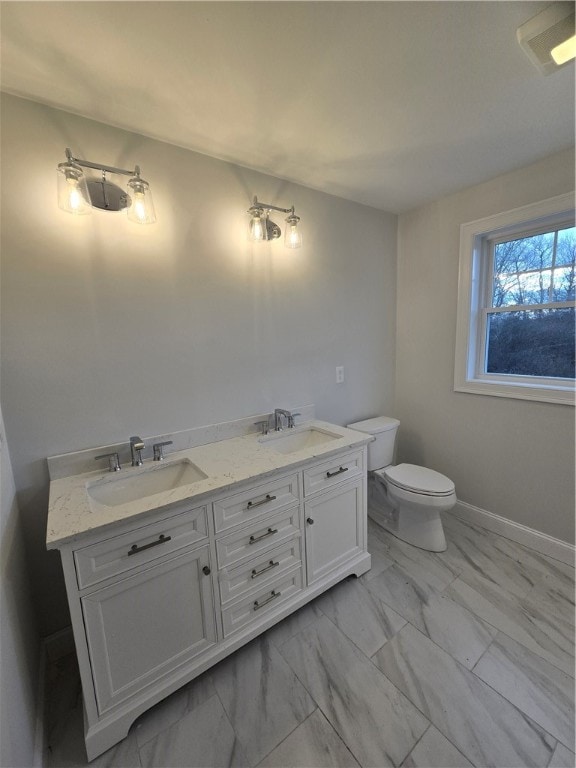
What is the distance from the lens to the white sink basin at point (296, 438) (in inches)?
72.7

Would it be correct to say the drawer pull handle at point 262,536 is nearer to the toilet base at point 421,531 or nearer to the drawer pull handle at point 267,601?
the drawer pull handle at point 267,601

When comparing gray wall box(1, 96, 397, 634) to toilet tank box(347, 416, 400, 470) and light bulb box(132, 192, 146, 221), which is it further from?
toilet tank box(347, 416, 400, 470)

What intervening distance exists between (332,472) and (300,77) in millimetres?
1665

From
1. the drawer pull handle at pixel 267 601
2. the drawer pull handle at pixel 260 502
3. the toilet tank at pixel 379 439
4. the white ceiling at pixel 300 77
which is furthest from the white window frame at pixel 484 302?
the drawer pull handle at pixel 267 601

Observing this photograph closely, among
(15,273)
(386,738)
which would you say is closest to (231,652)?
(386,738)

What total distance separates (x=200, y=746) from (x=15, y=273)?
188 cm

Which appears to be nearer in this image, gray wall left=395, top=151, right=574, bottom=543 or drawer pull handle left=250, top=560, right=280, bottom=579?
drawer pull handle left=250, top=560, right=280, bottom=579

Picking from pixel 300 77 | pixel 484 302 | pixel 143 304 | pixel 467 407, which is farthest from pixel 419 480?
pixel 300 77

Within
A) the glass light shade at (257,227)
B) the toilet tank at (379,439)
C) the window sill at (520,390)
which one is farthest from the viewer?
the toilet tank at (379,439)

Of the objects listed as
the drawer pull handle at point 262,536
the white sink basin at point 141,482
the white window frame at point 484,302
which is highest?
the white window frame at point 484,302

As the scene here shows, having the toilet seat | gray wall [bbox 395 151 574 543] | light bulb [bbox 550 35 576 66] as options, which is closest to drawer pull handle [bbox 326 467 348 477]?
the toilet seat

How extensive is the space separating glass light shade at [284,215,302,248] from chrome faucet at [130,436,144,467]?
4.40 feet

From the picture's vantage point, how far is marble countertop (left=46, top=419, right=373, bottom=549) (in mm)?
1020

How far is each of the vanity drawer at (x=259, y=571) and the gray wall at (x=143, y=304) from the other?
2.43 ft
